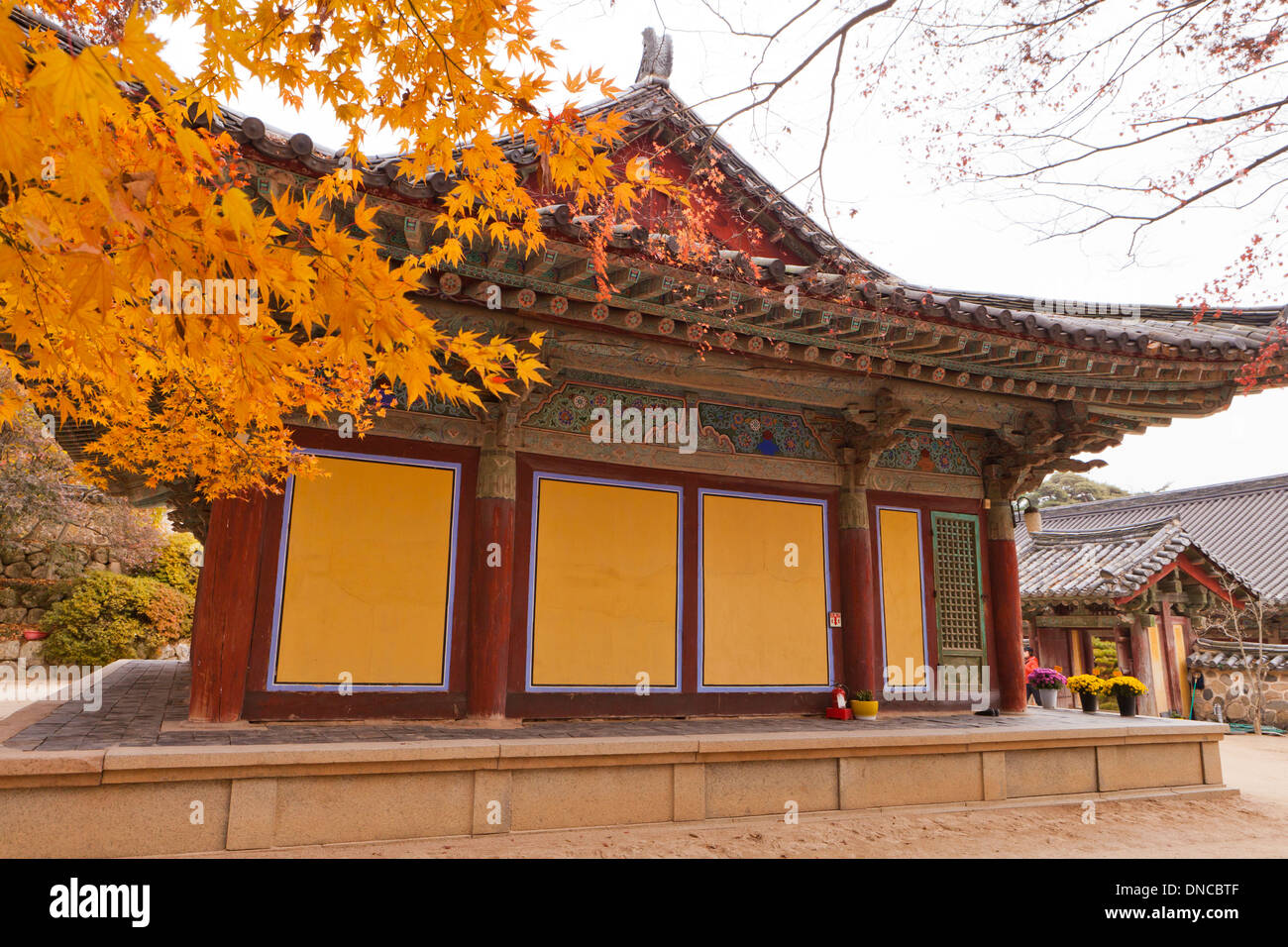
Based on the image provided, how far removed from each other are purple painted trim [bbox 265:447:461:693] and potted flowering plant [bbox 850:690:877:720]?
436cm

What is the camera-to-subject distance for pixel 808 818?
673 cm

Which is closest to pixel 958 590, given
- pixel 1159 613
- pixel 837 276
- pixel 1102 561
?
pixel 837 276

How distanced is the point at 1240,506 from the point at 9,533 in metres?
34.4

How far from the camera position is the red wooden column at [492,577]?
7.07 meters

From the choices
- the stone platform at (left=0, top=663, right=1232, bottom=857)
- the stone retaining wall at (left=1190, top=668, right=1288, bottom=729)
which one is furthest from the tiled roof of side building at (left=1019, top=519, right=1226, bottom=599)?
the stone platform at (left=0, top=663, right=1232, bottom=857)

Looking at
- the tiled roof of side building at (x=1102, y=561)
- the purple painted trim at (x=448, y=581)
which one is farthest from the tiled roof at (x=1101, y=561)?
the purple painted trim at (x=448, y=581)

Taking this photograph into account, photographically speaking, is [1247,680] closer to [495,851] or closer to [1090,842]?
[1090,842]

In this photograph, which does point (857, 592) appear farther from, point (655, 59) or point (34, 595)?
point (34, 595)

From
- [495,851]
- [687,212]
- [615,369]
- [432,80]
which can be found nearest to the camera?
[432,80]

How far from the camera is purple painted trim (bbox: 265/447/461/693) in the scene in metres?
6.64

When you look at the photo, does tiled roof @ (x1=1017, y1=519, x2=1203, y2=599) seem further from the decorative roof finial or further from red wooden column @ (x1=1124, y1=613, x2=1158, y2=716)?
the decorative roof finial

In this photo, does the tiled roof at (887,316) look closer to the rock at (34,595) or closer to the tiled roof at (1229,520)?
the tiled roof at (1229,520)

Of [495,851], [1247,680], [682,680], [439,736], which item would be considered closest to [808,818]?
[682,680]

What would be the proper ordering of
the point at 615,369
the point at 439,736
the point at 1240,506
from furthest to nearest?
the point at 1240,506
the point at 615,369
the point at 439,736
